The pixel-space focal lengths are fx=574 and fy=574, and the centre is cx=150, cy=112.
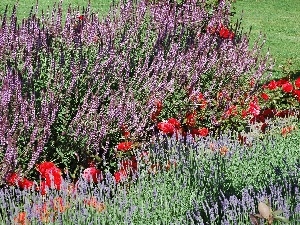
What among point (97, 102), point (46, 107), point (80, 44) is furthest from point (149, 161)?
point (80, 44)

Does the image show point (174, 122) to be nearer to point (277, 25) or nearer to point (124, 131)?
point (124, 131)

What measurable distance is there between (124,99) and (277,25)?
464 inches

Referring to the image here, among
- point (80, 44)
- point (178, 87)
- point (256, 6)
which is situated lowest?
point (256, 6)

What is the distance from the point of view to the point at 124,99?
16.6ft

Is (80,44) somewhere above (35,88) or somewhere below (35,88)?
above

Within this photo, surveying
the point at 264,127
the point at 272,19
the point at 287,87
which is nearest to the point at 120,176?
the point at 264,127

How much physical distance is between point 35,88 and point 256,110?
→ 2.32 m

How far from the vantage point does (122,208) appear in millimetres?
3721

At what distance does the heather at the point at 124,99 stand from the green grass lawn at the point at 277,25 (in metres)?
4.07

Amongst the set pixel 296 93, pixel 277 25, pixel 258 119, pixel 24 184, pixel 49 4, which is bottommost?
pixel 49 4

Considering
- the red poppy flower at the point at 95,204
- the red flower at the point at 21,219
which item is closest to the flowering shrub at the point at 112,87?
the red poppy flower at the point at 95,204

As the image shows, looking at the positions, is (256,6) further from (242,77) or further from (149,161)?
(149,161)

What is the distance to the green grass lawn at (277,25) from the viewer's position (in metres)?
12.4

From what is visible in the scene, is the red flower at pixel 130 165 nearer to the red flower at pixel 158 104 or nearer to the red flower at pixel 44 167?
the red flower at pixel 44 167
